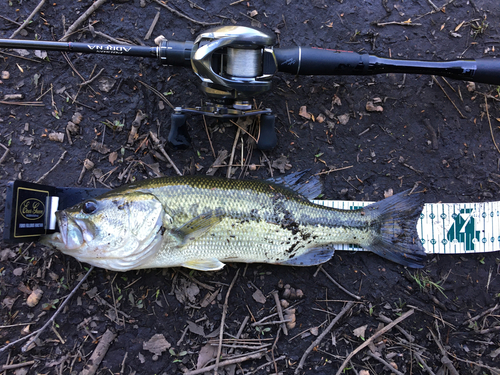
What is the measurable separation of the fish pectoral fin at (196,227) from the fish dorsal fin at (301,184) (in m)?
0.74

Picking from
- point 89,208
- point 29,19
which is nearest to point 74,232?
point 89,208

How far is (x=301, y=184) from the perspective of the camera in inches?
125

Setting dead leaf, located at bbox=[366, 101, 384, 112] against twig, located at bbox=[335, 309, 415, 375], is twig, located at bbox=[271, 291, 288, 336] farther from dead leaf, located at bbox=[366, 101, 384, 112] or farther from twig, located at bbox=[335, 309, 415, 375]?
dead leaf, located at bbox=[366, 101, 384, 112]

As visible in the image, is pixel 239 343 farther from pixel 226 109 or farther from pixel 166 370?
pixel 226 109

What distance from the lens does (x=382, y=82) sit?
340 centimetres

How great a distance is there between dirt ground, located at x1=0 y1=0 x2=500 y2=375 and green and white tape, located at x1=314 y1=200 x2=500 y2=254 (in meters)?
0.12

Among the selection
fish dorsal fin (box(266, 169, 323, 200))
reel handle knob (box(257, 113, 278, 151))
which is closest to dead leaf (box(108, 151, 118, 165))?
reel handle knob (box(257, 113, 278, 151))

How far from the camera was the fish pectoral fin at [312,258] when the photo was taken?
3.02 m

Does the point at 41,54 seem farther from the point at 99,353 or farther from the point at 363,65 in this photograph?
the point at 363,65

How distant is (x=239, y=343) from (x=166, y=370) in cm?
81

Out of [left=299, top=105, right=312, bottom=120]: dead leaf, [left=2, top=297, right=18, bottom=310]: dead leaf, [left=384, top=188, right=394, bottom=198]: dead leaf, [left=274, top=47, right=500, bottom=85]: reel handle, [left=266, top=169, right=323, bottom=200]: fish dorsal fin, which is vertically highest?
[left=274, top=47, right=500, bottom=85]: reel handle

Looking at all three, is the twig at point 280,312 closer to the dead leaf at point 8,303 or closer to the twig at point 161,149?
the twig at point 161,149

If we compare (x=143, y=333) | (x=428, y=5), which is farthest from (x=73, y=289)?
(x=428, y=5)

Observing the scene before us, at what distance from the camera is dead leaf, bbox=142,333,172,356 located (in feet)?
10.2
